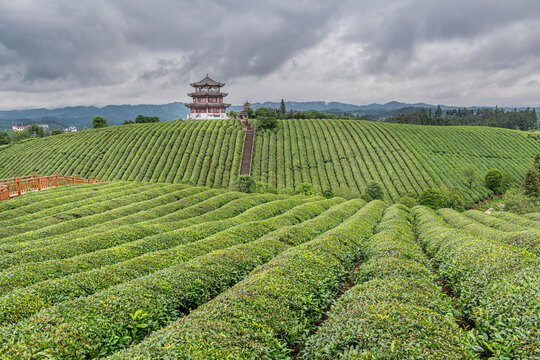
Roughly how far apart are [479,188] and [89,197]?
7323cm

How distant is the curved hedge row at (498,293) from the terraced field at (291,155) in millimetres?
44567

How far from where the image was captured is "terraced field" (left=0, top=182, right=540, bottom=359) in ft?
22.0

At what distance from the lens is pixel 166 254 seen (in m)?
14.3

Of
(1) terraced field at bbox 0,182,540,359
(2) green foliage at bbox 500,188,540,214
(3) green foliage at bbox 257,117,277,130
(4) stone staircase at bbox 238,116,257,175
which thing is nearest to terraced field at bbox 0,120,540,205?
(4) stone staircase at bbox 238,116,257,175

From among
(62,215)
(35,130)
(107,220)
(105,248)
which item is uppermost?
(35,130)

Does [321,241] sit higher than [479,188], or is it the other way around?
[321,241]

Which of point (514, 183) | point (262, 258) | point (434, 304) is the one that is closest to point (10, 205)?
point (262, 258)

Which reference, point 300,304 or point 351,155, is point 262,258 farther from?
point 351,155

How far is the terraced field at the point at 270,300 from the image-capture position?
669cm

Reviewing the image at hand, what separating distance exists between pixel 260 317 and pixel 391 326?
344 cm

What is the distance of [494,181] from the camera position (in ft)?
207

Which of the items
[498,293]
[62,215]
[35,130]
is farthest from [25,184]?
[35,130]

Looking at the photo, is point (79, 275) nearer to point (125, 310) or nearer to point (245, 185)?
point (125, 310)

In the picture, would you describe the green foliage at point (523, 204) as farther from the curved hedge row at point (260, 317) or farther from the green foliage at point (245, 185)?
the curved hedge row at point (260, 317)
